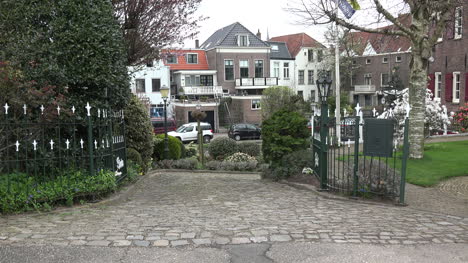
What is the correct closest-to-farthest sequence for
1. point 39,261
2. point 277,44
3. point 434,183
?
1. point 39,261
2. point 434,183
3. point 277,44

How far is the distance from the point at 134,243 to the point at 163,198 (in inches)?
120

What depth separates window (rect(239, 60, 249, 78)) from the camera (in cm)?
4566

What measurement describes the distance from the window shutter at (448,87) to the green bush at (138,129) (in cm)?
2127

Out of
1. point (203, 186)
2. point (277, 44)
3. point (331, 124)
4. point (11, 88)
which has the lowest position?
point (203, 186)

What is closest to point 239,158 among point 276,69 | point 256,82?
point 256,82

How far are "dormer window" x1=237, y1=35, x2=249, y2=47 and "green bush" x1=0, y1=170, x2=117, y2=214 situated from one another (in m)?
39.1

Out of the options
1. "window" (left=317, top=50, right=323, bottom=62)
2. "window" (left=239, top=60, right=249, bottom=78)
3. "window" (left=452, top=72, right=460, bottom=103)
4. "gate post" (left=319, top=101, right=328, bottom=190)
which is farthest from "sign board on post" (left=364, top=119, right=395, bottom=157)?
"window" (left=317, top=50, right=323, bottom=62)

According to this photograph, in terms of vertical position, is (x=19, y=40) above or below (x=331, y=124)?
above

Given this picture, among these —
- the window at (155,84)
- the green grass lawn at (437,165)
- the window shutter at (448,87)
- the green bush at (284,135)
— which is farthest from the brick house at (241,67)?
the green bush at (284,135)

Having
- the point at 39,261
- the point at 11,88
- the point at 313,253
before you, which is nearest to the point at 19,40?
the point at 11,88

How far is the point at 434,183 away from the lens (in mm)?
9492

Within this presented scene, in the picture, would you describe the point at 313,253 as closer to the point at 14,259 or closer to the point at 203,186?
the point at 14,259

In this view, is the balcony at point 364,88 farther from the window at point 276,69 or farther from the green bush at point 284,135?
the green bush at point 284,135

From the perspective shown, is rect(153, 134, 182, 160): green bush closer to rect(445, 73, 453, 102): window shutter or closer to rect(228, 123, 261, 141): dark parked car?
rect(228, 123, 261, 141): dark parked car
